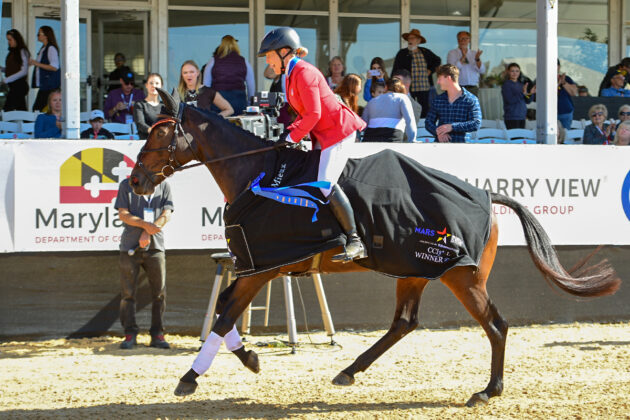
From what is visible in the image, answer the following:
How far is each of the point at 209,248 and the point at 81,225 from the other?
1332 millimetres

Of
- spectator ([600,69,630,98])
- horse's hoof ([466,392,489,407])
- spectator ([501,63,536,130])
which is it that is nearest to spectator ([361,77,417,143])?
horse's hoof ([466,392,489,407])

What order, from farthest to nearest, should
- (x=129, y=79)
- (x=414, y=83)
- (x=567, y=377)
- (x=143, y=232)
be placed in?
(x=414, y=83)
(x=129, y=79)
(x=143, y=232)
(x=567, y=377)

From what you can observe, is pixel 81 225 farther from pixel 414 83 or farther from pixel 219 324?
pixel 414 83

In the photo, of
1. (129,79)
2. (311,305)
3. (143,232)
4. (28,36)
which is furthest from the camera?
(28,36)

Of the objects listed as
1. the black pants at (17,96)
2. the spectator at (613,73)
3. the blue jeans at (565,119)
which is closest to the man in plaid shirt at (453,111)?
the blue jeans at (565,119)

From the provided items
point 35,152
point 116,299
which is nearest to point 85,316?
point 116,299

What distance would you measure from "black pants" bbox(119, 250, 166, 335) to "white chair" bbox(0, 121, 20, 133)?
181 inches

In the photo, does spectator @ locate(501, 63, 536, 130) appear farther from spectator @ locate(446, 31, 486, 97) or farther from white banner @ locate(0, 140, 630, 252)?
white banner @ locate(0, 140, 630, 252)

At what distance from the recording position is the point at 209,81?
11102 mm

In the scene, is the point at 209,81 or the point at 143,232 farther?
the point at 209,81

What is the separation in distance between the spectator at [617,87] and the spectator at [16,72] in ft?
31.6

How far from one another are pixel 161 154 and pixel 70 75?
3.33 m

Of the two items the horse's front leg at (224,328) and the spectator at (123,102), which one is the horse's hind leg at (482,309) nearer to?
the horse's front leg at (224,328)

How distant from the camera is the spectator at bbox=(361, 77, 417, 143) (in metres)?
9.19
